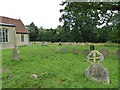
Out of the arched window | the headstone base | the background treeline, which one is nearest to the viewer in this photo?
the headstone base

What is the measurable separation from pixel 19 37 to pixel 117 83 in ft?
77.8

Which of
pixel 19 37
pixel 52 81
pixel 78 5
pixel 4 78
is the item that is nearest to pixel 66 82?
pixel 52 81

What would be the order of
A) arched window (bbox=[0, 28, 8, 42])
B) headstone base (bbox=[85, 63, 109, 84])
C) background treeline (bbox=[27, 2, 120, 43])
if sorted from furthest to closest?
arched window (bbox=[0, 28, 8, 42])
background treeline (bbox=[27, 2, 120, 43])
headstone base (bbox=[85, 63, 109, 84])

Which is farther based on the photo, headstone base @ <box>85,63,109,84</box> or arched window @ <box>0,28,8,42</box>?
arched window @ <box>0,28,8,42</box>

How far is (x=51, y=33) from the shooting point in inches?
1686

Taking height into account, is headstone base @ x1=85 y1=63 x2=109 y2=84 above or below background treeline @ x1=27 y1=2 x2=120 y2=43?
below

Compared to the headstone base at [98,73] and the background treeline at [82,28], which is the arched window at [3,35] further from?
the headstone base at [98,73]

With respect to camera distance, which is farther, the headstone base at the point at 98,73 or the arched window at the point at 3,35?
the arched window at the point at 3,35

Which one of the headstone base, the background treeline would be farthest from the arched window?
the headstone base

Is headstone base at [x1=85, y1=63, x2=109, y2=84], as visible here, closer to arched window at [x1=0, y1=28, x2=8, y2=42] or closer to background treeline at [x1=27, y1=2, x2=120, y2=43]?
background treeline at [x1=27, y1=2, x2=120, y2=43]

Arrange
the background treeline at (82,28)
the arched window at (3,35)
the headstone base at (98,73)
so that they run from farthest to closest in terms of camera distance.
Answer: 1. the arched window at (3,35)
2. the background treeline at (82,28)
3. the headstone base at (98,73)

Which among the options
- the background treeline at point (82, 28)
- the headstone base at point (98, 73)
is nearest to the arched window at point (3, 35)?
the background treeline at point (82, 28)

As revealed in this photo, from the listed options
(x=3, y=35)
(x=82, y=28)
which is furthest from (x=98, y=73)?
(x=82, y=28)

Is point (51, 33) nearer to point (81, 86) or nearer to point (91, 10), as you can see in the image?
point (91, 10)
